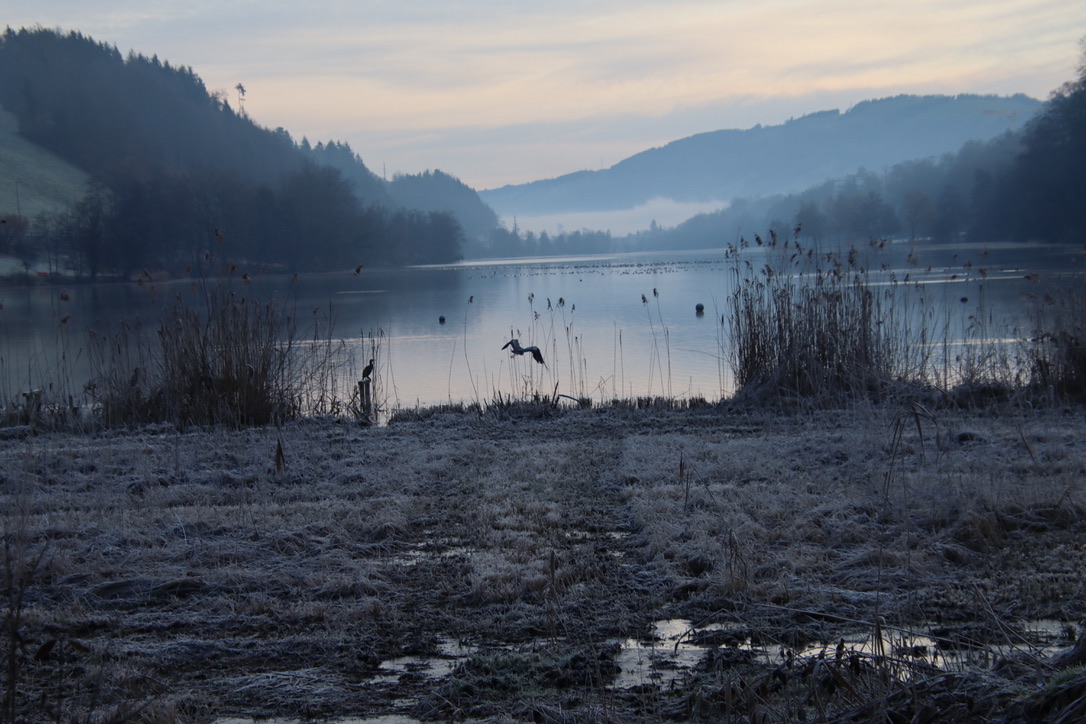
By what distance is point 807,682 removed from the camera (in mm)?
2248

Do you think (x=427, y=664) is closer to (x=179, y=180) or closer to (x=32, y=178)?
(x=179, y=180)

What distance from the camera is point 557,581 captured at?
11.5ft

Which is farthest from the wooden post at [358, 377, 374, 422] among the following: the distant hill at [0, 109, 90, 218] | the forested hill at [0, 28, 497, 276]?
the distant hill at [0, 109, 90, 218]

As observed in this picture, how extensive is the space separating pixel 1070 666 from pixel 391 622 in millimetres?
2222

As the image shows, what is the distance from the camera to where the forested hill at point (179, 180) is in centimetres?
4425

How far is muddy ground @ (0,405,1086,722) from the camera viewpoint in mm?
2420

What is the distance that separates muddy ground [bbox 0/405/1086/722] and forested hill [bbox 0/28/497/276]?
3768 millimetres

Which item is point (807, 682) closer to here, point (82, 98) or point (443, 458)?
point (443, 458)

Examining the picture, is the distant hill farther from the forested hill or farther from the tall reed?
the tall reed

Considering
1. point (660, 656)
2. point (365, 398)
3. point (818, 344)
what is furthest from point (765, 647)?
point (365, 398)

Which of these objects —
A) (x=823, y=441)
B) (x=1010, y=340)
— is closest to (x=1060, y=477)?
(x=823, y=441)

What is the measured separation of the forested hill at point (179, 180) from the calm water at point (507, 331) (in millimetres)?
4721

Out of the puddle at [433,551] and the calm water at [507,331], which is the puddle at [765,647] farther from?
the calm water at [507,331]

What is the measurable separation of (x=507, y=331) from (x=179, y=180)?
45453 mm
